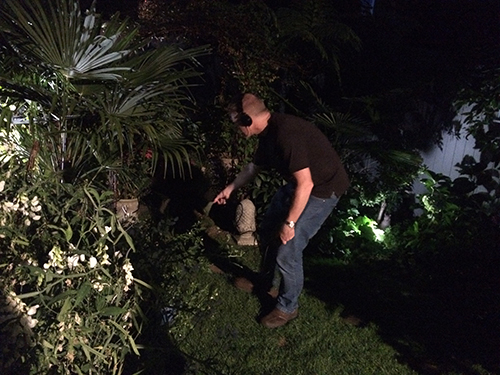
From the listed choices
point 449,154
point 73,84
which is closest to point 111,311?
point 73,84

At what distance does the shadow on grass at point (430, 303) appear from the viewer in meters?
3.72

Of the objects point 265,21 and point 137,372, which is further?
point 265,21

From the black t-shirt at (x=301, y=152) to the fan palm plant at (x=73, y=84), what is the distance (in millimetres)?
668

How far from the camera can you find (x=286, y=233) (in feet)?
11.5

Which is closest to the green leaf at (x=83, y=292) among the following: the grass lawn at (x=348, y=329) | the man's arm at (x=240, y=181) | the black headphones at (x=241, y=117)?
the grass lawn at (x=348, y=329)

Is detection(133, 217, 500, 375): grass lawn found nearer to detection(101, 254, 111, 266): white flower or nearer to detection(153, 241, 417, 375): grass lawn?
detection(153, 241, 417, 375): grass lawn

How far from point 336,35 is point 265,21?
0.73 meters

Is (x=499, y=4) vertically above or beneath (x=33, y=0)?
above

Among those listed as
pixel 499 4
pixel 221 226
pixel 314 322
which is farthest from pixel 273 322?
pixel 499 4

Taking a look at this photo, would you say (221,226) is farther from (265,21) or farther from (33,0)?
(33,0)

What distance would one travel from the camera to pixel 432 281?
4.71m

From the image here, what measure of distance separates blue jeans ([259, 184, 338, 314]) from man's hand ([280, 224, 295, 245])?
0.11 meters

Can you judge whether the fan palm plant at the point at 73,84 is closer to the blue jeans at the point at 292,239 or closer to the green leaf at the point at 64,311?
the blue jeans at the point at 292,239

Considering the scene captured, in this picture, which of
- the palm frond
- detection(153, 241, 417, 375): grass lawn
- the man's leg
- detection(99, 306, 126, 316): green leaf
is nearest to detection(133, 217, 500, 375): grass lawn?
detection(153, 241, 417, 375): grass lawn
